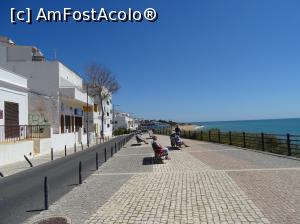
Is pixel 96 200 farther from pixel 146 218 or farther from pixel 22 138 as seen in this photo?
pixel 22 138

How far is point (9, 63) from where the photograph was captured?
142 ft

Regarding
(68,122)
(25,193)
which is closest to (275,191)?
(25,193)

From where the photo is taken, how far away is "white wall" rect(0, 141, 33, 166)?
2022cm

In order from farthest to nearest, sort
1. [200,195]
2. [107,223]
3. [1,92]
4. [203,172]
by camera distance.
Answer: [1,92]
[203,172]
[200,195]
[107,223]

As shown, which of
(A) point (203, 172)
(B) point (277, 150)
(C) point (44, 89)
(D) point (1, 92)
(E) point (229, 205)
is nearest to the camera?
(E) point (229, 205)

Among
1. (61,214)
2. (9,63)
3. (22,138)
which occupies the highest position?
(9,63)

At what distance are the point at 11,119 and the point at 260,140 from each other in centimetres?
1750

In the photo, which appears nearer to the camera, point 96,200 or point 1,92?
point 96,200

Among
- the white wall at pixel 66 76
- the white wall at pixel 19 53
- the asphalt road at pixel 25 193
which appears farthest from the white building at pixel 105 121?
the asphalt road at pixel 25 193

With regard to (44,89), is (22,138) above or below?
below

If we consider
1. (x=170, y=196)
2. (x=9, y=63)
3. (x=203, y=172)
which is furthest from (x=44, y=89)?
(x=170, y=196)

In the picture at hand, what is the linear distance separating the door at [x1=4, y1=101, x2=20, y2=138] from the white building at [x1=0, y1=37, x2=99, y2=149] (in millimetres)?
6478

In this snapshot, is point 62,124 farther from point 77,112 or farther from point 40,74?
point 77,112

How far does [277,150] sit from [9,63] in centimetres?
3398
